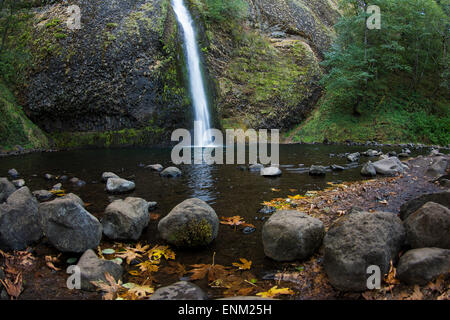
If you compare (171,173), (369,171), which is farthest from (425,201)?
(171,173)

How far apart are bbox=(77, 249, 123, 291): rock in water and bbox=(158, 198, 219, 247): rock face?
85cm

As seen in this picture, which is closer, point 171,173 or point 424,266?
point 424,266

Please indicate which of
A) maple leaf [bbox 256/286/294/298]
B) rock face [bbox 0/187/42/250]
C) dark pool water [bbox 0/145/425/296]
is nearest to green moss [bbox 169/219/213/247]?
dark pool water [bbox 0/145/425/296]

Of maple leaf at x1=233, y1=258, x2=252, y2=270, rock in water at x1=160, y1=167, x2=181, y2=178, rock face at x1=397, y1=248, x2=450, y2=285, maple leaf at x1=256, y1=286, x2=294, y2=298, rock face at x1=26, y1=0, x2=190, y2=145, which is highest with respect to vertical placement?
rock face at x1=26, y1=0, x2=190, y2=145

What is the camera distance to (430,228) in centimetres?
286

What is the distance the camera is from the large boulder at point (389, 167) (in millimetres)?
8117

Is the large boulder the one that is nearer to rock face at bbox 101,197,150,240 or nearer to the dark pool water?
the dark pool water

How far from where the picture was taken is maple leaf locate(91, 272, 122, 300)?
2696mm

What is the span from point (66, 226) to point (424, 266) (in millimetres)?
3890

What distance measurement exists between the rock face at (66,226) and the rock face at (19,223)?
304 mm

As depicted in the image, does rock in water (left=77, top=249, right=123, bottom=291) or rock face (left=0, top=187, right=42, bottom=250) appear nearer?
rock in water (left=77, top=249, right=123, bottom=291)

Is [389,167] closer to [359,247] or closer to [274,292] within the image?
[359,247]

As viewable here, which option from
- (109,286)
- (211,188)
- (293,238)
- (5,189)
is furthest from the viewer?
(211,188)

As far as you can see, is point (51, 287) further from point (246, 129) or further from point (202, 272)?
point (246, 129)
